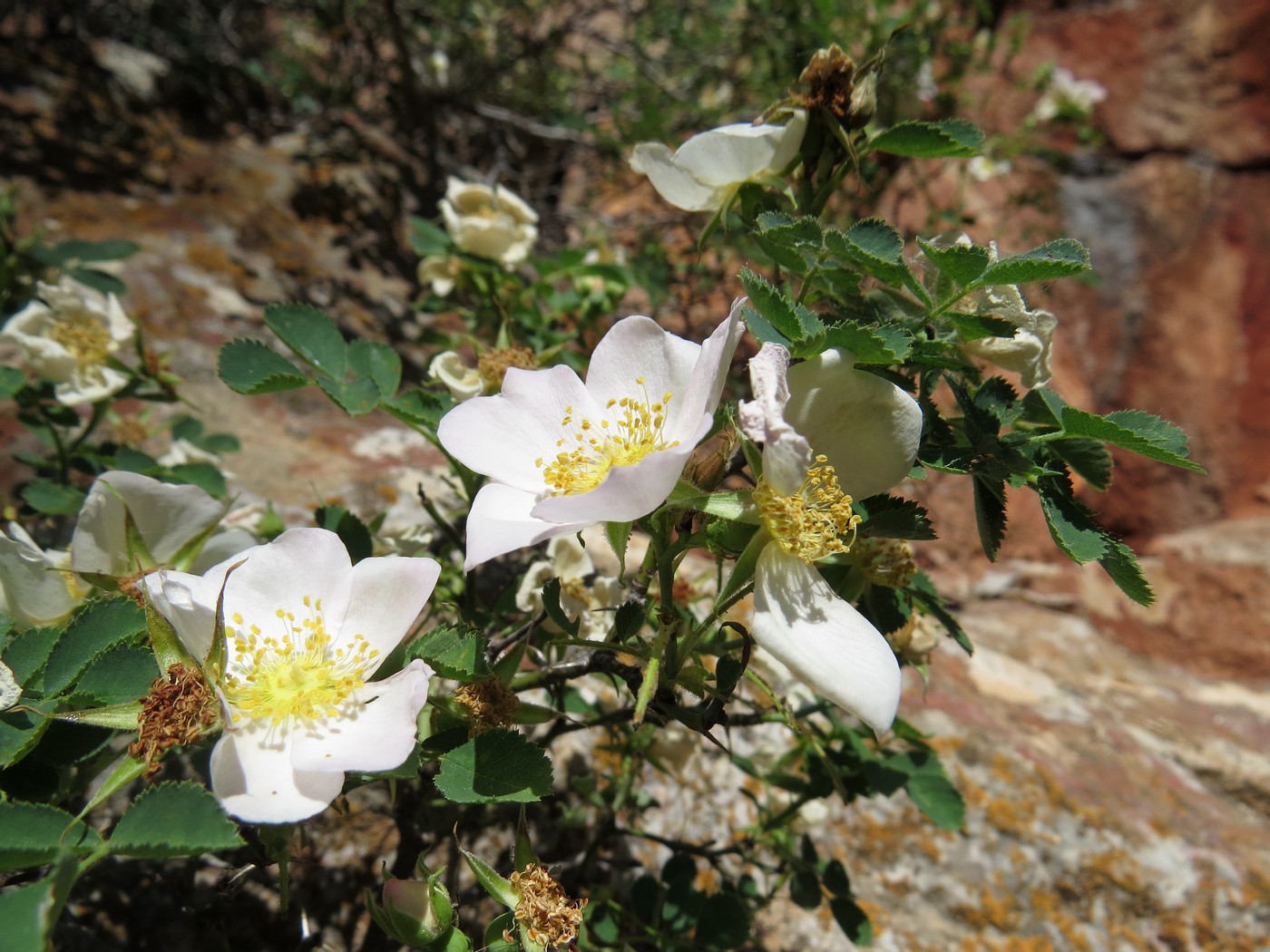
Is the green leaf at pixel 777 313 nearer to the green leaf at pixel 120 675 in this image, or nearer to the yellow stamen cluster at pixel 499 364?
the yellow stamen cluster at pixel 499 364

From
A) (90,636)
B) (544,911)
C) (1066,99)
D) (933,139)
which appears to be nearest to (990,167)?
(1066,99)

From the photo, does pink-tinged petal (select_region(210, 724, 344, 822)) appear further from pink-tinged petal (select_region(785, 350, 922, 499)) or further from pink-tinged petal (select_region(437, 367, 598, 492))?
pink-tinged petal (select_region(785, 350, 922, 499))

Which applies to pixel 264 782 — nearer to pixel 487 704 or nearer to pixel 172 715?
pixel 172 715

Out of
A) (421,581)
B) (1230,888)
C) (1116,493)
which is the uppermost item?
(421,581)

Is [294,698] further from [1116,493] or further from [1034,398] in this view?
[1116,493]

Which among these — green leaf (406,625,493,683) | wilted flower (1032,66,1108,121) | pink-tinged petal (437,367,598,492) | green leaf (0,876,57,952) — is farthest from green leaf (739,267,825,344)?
wilted flower (1032,66,1108,121)

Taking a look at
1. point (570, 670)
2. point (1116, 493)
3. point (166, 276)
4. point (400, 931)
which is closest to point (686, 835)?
point (570, 670)
